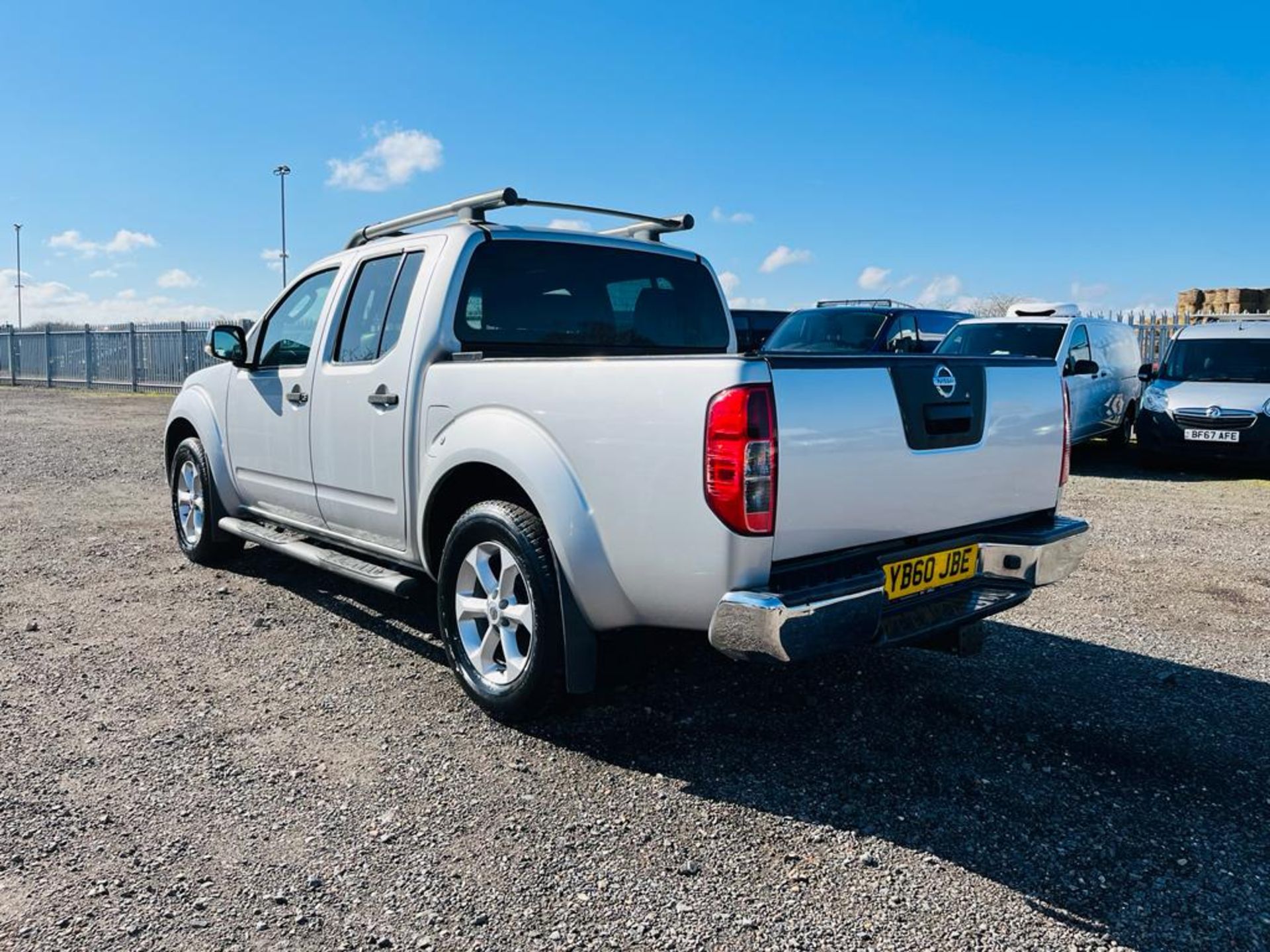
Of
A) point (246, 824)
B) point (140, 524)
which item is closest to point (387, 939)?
point (246, 824)

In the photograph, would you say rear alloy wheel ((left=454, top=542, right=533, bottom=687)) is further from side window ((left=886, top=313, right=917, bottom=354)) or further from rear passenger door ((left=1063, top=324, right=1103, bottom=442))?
rear passenger door ((left=1063, top=324, right=1103, bottom=442))

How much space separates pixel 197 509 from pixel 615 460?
420 cm

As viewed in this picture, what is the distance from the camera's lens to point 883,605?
3162mm

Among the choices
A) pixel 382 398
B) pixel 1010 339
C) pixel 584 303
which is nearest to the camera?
pixel 382 398

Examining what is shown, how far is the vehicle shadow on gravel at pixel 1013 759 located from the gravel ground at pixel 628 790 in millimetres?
12

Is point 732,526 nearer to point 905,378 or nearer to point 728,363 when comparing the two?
point 728,363

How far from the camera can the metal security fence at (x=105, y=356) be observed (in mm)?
25766

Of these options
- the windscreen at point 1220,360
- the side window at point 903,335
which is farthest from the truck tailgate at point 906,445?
the windscreen at point 1220,360

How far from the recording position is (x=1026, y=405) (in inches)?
150

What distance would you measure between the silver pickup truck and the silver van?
26.2 feet

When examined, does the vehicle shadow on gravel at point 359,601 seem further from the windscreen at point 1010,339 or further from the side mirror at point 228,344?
the windscreen at point 1010,339

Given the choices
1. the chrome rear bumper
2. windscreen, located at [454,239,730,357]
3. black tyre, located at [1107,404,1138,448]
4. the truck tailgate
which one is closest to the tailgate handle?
the truck tailgate

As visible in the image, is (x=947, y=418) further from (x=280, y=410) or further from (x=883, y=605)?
(x=280, y=410)

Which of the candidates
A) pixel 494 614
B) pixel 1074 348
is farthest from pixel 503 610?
pixel 1074 348
